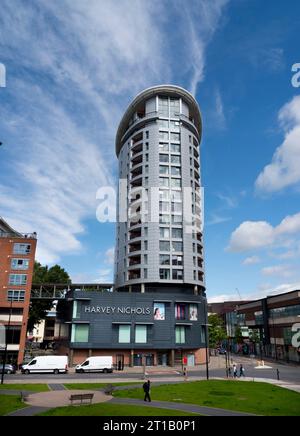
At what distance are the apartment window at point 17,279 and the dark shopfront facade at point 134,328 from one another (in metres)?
9.00

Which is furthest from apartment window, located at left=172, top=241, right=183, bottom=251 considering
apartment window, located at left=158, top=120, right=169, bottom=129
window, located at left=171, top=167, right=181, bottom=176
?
apartment window, located at left=158, top=120, right=169, bottom=129

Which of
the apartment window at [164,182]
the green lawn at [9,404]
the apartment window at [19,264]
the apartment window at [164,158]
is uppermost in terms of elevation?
the apartment window at [164,158]

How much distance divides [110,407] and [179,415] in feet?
15.7

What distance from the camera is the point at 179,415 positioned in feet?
68.1

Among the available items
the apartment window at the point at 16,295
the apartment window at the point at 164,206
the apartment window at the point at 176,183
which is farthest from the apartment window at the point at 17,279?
the apartment window at the point at 176,183

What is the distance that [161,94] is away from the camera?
83000 millimetres

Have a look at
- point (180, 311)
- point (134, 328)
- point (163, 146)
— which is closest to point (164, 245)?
point (180, 311)

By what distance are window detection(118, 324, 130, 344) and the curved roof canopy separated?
159 feet

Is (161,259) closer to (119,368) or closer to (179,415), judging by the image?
(119,368)

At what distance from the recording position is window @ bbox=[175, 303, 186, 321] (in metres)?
68.1

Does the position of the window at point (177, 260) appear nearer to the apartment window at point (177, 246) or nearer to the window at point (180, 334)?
the apartment window at point (177, 246)

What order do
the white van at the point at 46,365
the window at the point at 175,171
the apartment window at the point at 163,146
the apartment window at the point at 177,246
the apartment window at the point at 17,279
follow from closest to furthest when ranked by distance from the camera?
the white van at the point at 46,365
the apartment window at the point at 17,279
the apartment window at the point at 177,246
the window at the point at 175,171
the apartment window at the point at 163,146

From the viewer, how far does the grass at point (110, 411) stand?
21.0 m

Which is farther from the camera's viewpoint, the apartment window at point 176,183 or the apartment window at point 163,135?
the apartment window at point 163,135
